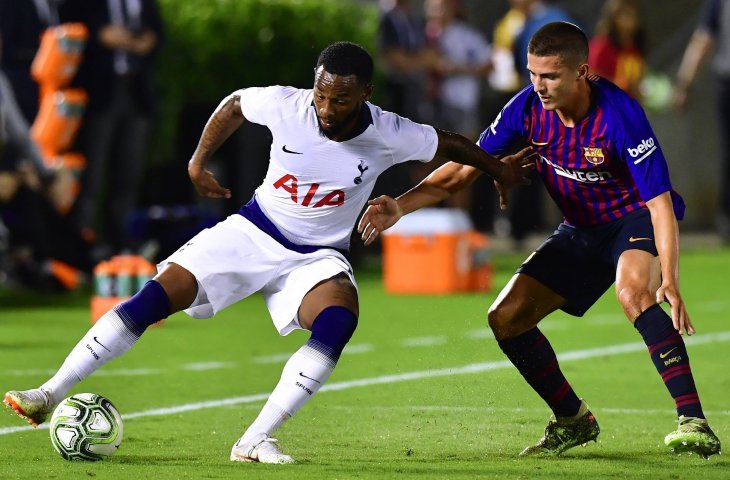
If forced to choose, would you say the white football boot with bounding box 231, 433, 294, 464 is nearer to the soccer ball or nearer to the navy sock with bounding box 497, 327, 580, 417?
the soccer ball

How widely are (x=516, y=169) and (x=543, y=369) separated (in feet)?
3.06

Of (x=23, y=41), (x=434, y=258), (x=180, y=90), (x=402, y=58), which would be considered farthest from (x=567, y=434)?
(x=402, y=58)

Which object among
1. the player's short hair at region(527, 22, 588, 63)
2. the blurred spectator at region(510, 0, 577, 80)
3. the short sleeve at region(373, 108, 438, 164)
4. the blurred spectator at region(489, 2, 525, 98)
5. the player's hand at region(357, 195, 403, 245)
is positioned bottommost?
the blurred spectator at region(489, 2, 525, 98)

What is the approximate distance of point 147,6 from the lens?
15.6m

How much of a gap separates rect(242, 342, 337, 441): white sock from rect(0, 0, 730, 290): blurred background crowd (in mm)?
6831

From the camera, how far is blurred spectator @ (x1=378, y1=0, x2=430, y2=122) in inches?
710

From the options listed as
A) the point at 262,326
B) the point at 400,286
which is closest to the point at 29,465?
the point at 262,326

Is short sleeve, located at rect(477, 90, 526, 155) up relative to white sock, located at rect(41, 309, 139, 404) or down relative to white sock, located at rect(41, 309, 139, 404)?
up

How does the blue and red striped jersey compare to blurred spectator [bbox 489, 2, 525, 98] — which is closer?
the blue and red striped jersey

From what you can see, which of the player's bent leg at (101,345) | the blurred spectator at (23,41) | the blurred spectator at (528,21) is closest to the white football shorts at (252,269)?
the player's bent leg at (101,345)

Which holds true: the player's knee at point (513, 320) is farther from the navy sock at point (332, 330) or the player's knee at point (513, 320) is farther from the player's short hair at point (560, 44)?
the player's short hair at point (560, 44)

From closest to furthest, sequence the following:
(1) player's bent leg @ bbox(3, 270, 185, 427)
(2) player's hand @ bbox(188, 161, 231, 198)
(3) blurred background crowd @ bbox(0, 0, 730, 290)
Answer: (1) player's bent leg @ bbox(3, 270, 185, 427) → (2) player's hand @ bbox(188, 161, 231, 198) → (3) blurred background crowd @ bbox(0, 0, 730, 290)

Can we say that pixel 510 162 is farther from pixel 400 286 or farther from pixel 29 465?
pixel 400 286

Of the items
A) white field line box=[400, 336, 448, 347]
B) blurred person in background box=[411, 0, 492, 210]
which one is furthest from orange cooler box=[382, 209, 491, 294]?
white field line box=[400, 336, 448, 347]
